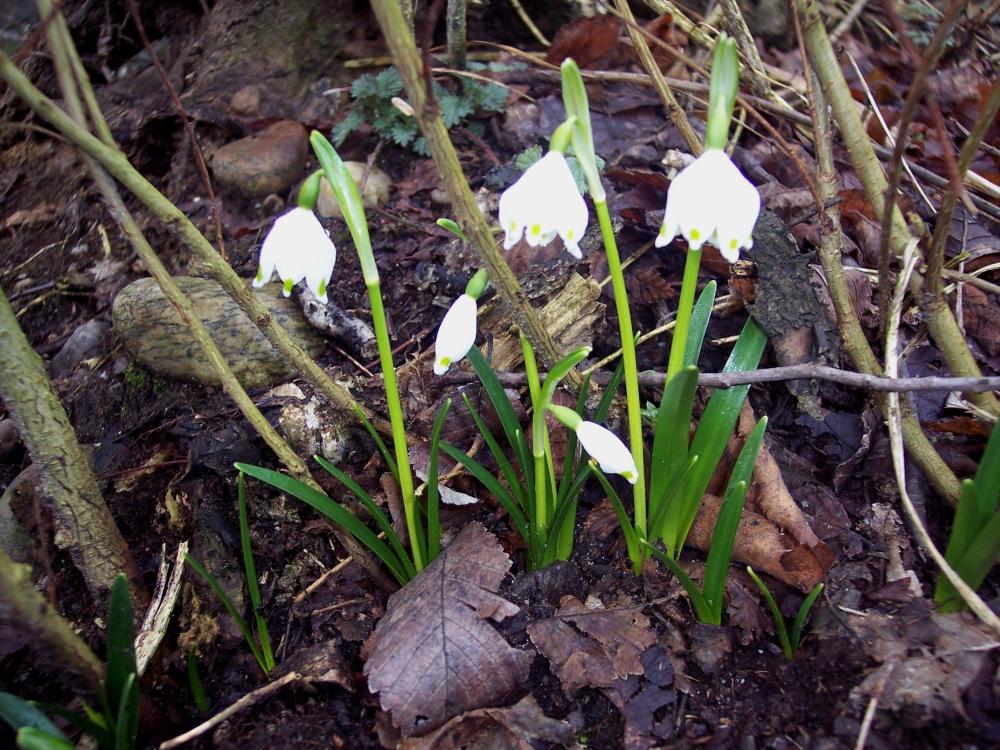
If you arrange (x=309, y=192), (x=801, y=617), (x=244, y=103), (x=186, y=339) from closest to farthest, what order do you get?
(x=309, y=192), (x=801, y=617), (x=186, y=339), (x=244, y=103)

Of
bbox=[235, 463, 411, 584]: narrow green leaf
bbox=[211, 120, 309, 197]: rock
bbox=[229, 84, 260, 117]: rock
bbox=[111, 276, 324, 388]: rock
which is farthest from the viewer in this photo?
bbox=[229, 84, 260, 117]: rock

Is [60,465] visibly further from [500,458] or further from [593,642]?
[593,642]

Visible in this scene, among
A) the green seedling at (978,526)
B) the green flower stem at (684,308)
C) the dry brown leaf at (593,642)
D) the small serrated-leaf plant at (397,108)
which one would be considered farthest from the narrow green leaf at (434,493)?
the small serrated-leaf plant at (397,108)

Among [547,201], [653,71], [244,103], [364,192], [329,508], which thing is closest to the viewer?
[547,201]

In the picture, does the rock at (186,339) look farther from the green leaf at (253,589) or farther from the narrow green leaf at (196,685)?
the narrow green leaf at (196,685)

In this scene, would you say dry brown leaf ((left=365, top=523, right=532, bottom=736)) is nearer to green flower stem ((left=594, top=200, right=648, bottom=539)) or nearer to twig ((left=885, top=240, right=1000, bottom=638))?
green flower stem ((left=594, top=200, right=648, bottom=539))

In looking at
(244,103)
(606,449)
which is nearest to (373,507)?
(606,449)

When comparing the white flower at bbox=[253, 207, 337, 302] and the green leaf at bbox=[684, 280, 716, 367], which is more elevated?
the white flower at bbox=[253, 207, 337, 302]

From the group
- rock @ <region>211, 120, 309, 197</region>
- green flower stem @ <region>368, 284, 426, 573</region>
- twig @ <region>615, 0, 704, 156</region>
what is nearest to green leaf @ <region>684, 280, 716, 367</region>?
twig @ <region>615, 0, 704, 156</region>
